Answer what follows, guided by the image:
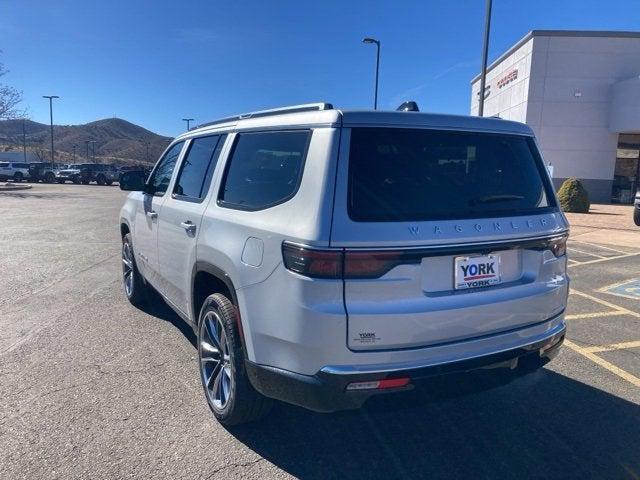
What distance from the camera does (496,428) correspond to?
126 inches

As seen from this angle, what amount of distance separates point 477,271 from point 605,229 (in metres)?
13.6

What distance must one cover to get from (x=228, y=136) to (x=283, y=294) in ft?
4.89

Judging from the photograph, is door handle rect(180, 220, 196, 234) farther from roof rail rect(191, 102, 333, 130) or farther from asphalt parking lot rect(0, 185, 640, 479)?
asphalt parking lot rect(0, 185, 640, 479)

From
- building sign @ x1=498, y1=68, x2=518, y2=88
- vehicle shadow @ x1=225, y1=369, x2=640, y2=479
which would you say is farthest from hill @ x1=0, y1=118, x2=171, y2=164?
vehicle shadow @ x1=225, y1=369, x2=640, y2=479

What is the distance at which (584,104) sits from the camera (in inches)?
985

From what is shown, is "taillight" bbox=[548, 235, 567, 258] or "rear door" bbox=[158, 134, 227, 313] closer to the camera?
"taillight" bbox=[548, 235, 567, 258]

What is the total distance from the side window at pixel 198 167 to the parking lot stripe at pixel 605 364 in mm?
3541

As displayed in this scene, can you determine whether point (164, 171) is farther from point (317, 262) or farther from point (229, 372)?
point (317, 262)

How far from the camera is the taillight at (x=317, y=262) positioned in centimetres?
230

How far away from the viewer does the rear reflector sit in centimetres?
237

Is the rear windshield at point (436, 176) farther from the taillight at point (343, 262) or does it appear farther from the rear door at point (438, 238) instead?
the taillight at point (343, 262)

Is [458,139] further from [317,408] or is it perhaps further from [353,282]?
[317,408]

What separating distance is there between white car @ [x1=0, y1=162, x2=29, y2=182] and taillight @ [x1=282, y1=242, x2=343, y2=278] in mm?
46009

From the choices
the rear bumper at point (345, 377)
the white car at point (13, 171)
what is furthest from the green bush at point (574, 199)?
the white car at point (13, 171)
